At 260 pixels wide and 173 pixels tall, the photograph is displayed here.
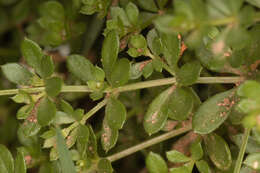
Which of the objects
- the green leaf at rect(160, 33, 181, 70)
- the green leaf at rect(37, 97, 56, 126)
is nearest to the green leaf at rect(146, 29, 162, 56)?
the green leaf at rect(160, 33, 181, 70)

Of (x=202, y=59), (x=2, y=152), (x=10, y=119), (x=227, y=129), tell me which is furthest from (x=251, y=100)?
(x=10, y=119)

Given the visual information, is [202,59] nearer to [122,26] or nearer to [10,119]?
[122,26]

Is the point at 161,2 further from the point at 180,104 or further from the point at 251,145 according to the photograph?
the point at 251,145

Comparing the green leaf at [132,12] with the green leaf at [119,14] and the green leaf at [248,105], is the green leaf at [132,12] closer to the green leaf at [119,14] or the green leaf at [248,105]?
the green leaf at [119,14]

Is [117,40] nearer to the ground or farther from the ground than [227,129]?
farther from the ground

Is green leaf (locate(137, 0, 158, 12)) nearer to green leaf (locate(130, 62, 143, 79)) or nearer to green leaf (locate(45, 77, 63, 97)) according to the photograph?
green leaf (locate(130, 62, 143, 79))

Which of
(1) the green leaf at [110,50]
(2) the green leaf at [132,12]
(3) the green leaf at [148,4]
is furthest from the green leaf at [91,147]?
(3) the green leaf at [148,4]
